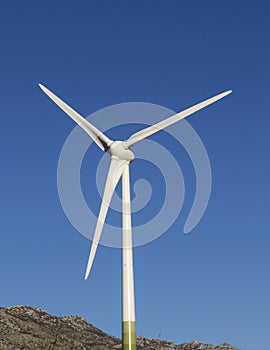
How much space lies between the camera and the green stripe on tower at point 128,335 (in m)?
41.1

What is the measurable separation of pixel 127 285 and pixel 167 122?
1251cm

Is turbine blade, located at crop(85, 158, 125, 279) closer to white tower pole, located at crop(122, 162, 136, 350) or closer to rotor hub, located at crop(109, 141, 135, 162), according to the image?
rotor hub, located at crop(109, 141, 135, 162)

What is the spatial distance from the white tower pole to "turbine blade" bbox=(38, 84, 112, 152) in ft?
14.1

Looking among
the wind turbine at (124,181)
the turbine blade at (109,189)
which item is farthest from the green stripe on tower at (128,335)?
the turbine blade at (109,189)

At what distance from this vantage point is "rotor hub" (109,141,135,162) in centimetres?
4656

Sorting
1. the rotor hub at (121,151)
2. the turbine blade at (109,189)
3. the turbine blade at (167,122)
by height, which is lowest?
the turbine blade at (109,189)

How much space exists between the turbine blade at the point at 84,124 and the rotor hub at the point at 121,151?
571 millimetres

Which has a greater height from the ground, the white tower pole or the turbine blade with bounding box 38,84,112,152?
the turbine blade with bounding box 38,84,112,152

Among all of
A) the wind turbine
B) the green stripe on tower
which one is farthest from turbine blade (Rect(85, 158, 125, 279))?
the green stripe on tower

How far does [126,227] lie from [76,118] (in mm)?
9972

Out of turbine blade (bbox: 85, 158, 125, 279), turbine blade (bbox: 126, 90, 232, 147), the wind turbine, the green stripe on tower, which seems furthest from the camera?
turbine blade (bbox: 126, 90, 232, 147)

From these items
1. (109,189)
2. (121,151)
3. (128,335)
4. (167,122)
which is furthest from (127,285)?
(167,122)

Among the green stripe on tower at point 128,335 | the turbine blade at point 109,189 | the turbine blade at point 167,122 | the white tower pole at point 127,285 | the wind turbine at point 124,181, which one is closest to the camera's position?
the green stripe on tower at point 128,335

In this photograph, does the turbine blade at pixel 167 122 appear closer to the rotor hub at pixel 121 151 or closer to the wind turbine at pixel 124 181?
the wind turbine at pixel 124 181
